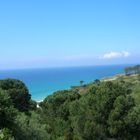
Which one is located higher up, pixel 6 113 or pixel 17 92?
pixel 6 113

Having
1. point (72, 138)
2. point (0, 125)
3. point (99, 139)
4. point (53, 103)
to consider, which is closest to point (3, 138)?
point (0, 125)

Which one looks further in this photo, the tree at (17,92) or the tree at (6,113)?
the tree at (17,92)

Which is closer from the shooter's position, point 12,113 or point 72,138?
point 12,113

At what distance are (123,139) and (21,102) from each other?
13.2 metres

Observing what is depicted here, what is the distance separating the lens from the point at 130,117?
29.6 metres

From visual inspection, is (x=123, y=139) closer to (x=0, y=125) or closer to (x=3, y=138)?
(x=0, y=125)

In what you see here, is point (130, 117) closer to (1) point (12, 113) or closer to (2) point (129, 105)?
(2) point (129, 105)

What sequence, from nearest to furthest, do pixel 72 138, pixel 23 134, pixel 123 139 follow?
1. pixel 23 134
2. pixel 123 139
3. pixel 72 138

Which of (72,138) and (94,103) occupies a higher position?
(94,103)

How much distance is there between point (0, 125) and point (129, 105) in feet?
50.4

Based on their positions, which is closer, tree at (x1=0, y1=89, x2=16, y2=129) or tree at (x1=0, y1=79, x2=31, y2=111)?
tree at (x1=0, y1=89, x2=16, y2=129)

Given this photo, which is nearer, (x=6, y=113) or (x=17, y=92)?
(x=6, y=113)

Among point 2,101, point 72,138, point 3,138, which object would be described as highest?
point 2,101

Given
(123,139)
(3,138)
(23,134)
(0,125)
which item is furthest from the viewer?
(123,139)
